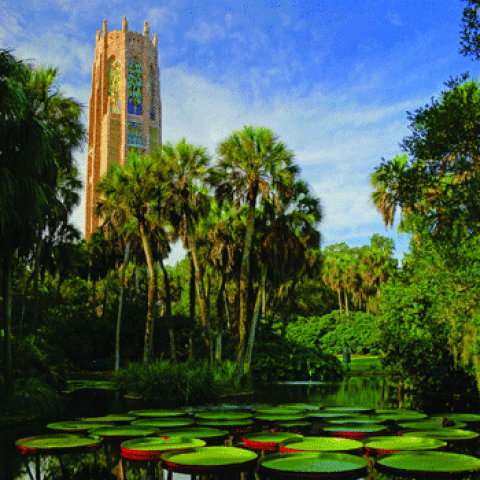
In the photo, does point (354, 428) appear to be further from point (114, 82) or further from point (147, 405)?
point (114, 82)

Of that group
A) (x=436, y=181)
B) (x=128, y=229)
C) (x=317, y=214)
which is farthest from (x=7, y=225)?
(x=317, y=214)

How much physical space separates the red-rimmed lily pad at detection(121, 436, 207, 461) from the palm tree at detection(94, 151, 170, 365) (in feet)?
49.6

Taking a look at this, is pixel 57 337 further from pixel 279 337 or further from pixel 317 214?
pixel 317 214

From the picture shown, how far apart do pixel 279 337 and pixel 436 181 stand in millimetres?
20945

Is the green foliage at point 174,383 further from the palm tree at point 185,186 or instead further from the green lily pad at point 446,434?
the green lily pad at point 446,434

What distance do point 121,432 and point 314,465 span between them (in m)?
3.44

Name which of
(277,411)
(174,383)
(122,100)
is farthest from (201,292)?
(122,100)

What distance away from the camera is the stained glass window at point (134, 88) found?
11312 centimetres

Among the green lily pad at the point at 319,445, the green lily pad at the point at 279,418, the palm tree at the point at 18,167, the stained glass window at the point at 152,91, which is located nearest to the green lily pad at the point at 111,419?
the green lily pad at the point at 279,418

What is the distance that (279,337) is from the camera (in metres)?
32.6

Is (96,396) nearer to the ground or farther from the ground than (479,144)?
nearer to the ground

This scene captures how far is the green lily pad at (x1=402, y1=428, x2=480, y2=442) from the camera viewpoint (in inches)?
315

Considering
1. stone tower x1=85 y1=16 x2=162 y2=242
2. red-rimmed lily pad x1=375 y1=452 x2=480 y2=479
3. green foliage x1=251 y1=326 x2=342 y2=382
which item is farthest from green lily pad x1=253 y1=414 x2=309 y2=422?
stone tower x1=85 y1=16 x2=162 y2=242

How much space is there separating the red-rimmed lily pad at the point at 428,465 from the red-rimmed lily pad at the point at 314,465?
0.31 m
